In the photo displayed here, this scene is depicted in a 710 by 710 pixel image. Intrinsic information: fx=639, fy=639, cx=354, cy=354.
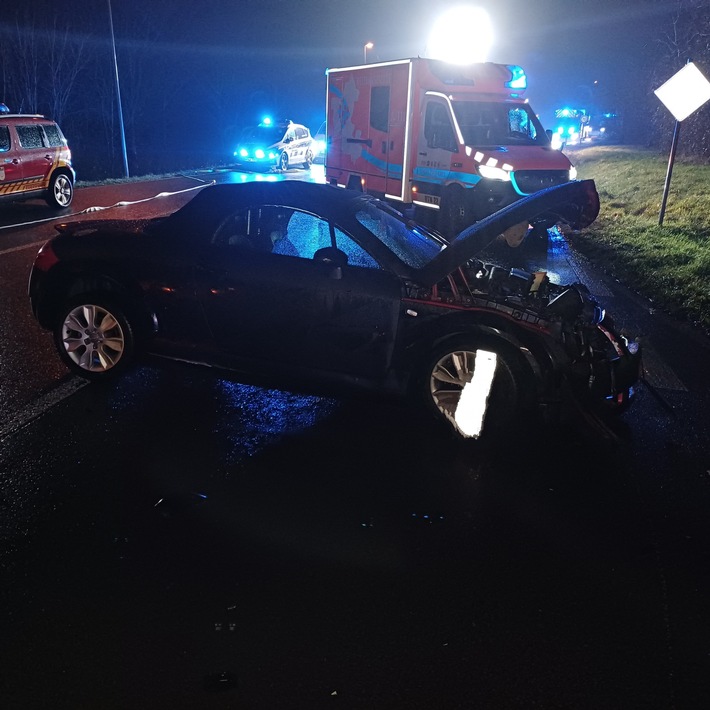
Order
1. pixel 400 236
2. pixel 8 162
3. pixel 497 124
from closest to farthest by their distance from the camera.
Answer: pixel 400 236 < pixel 497 124 < pixel 8 162

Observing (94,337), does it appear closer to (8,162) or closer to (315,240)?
(315,240)

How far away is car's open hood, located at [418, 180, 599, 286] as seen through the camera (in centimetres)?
421

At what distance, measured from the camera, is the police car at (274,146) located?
2622 cm

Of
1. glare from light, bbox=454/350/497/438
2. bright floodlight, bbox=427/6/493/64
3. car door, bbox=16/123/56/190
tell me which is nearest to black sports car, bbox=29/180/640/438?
glare from light, bbox=454/350/497/438

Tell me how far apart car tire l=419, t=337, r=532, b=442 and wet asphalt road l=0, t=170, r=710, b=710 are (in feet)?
0.59

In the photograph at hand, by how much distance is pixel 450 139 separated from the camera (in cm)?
1195

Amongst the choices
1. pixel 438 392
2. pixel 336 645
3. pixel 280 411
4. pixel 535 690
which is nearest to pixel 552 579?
pixel 535 690

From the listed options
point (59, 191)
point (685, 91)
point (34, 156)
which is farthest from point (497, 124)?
Answer: point (59, 191)

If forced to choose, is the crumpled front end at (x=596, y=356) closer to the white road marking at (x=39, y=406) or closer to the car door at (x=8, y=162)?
the white road marking at (x=39, y=406)

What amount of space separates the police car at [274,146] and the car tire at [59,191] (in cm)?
1229

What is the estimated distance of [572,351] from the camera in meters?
4.20

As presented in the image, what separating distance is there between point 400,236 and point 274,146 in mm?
22867

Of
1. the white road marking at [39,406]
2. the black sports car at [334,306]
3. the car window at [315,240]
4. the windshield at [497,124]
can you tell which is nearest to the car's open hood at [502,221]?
the black sports car at [334,306]

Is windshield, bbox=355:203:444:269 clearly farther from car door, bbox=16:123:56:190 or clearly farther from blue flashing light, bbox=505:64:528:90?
car door, bbox=16:123:56:190
